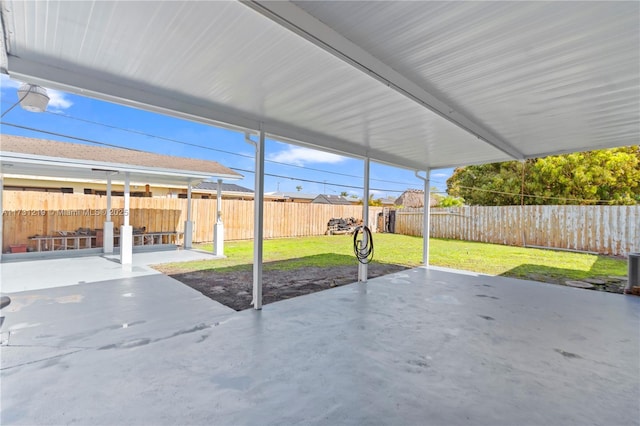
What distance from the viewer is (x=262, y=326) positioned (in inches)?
135

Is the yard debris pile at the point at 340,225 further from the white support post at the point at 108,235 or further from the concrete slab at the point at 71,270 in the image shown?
the white support post at the point at 108,235

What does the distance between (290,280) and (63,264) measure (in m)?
5.50

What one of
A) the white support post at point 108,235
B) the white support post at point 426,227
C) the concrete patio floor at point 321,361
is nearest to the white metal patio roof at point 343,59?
the concrete patio floor at point 321,361

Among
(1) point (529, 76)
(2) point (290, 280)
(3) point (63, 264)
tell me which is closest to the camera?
(1) point (529, 76)

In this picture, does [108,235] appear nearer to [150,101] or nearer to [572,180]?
[150,101]

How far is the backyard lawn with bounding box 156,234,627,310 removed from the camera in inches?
207

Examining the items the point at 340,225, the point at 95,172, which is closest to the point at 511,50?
the point at 95,172

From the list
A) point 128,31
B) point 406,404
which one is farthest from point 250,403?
point 128,31

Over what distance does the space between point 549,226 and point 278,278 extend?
9.78 meters

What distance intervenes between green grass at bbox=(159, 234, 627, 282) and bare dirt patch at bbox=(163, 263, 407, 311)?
1.99ft

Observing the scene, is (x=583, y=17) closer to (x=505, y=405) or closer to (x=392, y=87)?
(x=392, y=87)

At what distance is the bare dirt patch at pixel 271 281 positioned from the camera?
4633 mm

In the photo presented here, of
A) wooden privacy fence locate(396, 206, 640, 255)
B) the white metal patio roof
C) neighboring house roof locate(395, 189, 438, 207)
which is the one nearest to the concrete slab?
the white metal patio roof

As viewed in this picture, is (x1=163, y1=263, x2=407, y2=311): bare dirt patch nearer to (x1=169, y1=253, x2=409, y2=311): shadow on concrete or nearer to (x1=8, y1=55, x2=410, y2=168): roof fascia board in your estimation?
(x1=169, y1=253, x2=409, y2=311): shadow on concrete
